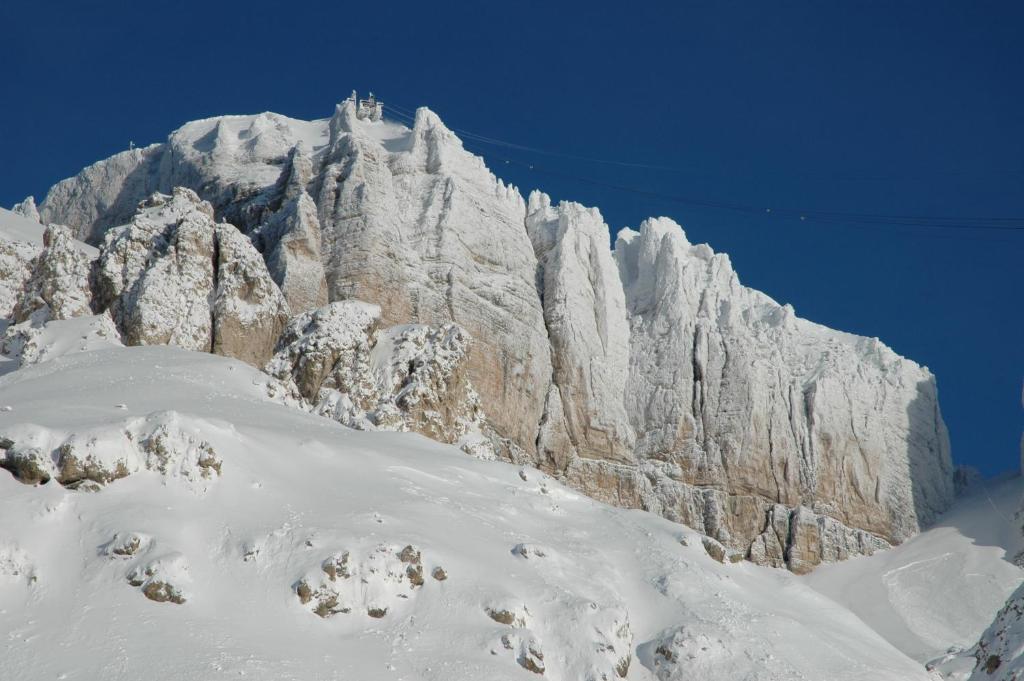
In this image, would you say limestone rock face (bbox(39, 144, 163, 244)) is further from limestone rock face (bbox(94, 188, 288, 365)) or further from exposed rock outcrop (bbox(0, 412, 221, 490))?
exposed rock outcrop (bbox(0, 412, 221, 490))

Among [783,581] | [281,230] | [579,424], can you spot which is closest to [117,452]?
[783,581]

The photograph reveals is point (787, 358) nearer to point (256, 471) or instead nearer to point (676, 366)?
point (676, 366)

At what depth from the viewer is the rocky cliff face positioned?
65688 millimetres

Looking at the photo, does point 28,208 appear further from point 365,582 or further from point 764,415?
point 365,582

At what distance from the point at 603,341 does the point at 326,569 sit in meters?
48.4

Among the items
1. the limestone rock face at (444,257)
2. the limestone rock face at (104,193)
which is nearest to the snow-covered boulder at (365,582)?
the limestone rock face at (444,257)

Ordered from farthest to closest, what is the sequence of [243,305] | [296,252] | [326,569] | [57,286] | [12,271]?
[296,252] → [12,271] → [243,305] → [57,286] → [326,569]

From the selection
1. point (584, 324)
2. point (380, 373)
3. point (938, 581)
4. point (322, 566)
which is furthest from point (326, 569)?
point (938, 581)

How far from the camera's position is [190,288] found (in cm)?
5425

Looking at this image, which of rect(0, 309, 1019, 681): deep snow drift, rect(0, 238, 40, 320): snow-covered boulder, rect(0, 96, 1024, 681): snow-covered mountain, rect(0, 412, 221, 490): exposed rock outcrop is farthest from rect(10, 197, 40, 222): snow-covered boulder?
rect(0, 412, 221, 490): exposed rock outcrop

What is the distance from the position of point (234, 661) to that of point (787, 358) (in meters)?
65.8

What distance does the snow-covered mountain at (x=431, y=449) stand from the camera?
28.6 metres

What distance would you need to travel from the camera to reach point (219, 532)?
30.6 m

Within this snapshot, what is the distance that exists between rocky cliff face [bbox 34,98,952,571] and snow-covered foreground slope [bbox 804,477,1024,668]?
2.24 metres
